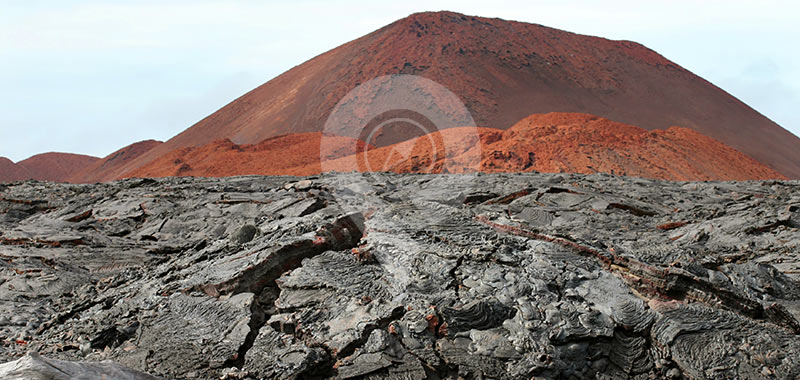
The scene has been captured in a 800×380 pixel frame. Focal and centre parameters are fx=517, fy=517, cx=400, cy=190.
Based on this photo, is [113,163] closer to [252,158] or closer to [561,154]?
[252,158]

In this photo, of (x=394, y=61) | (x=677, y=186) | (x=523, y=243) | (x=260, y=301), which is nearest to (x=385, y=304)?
(x=260, y=301)

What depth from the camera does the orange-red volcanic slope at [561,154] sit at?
48.9 feet

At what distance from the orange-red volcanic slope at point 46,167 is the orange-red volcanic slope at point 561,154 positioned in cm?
2489

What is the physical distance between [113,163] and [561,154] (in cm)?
3335

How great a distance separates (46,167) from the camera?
40.3 m

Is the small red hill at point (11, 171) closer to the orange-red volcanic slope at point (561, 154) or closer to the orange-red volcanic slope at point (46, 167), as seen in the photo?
the orange-red volcanic slope at point (46, 167)

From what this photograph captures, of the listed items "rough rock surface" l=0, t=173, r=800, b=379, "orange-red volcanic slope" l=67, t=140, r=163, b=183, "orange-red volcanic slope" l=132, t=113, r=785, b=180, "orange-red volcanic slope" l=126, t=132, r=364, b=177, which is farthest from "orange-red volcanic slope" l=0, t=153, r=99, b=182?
"rough rock surface" l=0, t=173, r=800, b=379

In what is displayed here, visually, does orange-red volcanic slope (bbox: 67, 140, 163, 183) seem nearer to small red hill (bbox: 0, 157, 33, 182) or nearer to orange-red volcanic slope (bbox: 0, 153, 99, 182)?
orange-red volcanic slope (bbox: 0, 153, 99, 182)

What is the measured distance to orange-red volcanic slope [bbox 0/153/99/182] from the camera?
3750 cm

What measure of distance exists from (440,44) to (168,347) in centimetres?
2846

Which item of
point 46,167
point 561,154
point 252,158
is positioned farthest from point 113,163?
point 561,154

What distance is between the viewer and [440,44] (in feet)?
98.9

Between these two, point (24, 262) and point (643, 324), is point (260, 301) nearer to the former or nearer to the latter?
point (643, 324)

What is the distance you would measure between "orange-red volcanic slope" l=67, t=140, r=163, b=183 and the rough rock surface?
3224cm
